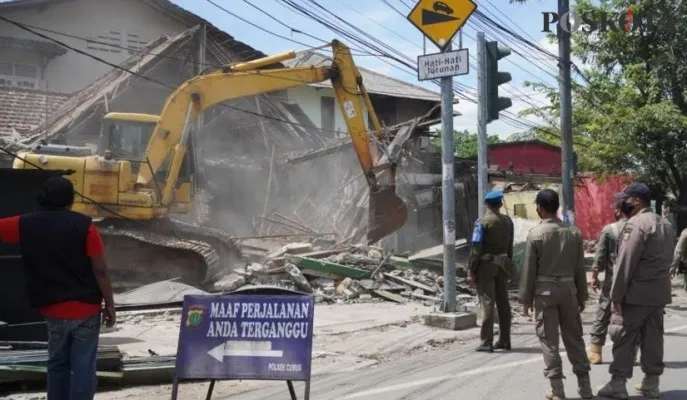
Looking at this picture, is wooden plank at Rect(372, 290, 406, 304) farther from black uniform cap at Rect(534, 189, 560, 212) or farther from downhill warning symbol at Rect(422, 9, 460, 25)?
black uniform cap at Rect(534, 189, 560, 212)

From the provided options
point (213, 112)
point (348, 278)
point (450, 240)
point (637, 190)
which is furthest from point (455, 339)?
point (213, 112)

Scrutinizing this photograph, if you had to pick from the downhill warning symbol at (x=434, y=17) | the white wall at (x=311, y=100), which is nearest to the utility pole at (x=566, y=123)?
the downhill warning symbol at (x=434, y=17)

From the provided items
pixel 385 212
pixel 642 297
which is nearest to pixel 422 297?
pixel 385 212

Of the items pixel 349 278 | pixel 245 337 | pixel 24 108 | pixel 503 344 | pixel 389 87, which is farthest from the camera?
pixel 389 87

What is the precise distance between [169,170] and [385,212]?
4781mm

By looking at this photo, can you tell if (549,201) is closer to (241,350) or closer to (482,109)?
(241,350)

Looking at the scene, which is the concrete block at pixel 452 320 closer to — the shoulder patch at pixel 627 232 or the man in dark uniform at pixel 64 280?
the shoulder patch at pixel 627 232

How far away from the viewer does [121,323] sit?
11.6 m

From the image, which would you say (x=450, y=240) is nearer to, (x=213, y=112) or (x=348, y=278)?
(x=348, y=278)

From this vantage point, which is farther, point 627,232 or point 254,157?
point 254,157

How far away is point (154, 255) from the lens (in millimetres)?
16625

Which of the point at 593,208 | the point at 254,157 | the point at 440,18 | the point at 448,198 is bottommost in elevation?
the point at 448,198

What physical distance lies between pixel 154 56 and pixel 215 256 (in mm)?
11856

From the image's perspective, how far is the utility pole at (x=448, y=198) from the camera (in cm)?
1129
